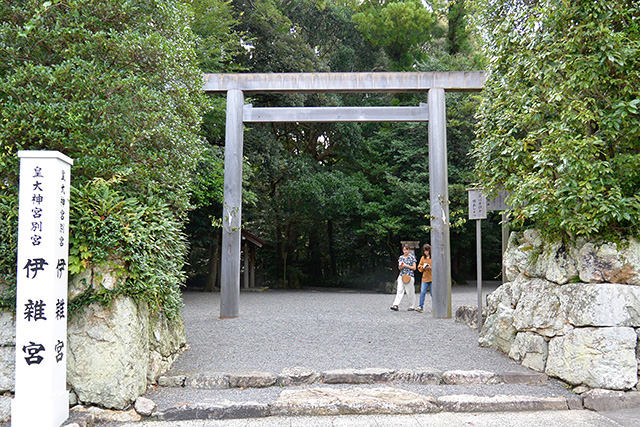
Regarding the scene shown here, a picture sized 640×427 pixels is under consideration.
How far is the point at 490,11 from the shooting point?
6055 mm

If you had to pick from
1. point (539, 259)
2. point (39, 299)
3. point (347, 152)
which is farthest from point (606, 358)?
point (347, 152)

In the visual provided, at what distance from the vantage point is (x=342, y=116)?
8.04 metres

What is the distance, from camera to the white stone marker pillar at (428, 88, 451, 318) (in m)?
7.71

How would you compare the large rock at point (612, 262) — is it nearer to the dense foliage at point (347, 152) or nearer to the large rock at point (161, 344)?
the large rock at point (161, 344)

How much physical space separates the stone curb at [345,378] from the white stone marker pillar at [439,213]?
3328 millimetres

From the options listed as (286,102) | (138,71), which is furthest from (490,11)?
(286,102)

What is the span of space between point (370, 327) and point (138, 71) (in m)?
4.77

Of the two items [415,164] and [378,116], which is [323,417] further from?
[415,164]

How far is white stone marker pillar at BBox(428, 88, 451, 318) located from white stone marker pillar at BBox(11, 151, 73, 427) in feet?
18.9

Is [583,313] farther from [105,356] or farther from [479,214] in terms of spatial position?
[105,356]

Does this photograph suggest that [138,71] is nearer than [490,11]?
Yes

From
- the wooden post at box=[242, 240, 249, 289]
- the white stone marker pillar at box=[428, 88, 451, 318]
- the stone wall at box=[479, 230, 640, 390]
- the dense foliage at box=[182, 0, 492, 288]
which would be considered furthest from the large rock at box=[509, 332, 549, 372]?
the wooden post at box=[242, 240, 249, 289]

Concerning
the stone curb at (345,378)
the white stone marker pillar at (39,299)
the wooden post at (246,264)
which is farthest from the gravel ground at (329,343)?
the wooden post at (246,264)

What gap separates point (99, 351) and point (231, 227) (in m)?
4.15
